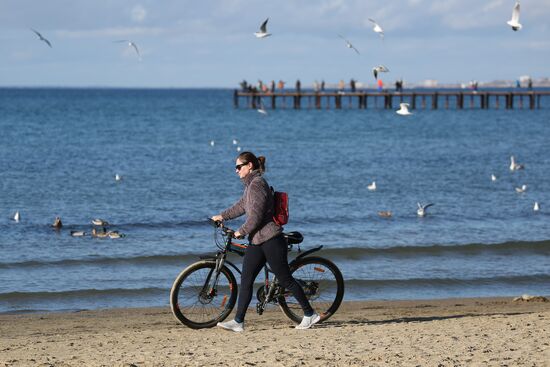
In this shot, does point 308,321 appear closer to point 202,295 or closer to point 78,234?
point 202,295

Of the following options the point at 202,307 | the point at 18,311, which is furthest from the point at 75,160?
the point at 202,307

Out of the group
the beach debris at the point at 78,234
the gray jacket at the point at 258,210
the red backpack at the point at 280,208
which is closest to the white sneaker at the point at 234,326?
the gray jacket at the point at 258,210

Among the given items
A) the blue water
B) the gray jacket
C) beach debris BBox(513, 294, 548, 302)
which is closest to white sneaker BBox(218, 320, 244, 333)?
the gray jacket

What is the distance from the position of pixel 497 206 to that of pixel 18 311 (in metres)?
16.2

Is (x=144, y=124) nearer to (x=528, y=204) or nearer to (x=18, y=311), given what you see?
(x=528, y=204)

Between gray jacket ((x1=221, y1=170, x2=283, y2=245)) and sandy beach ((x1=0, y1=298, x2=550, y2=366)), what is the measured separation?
963mm

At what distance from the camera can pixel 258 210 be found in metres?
8.62

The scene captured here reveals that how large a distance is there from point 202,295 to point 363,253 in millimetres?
8364

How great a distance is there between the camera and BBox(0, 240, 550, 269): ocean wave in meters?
16.4

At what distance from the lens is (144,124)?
76188 millimetres

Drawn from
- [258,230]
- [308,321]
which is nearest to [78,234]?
[308,321]

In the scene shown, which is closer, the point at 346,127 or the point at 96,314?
the point at 96,314

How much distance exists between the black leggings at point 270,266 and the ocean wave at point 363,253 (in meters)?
6.96

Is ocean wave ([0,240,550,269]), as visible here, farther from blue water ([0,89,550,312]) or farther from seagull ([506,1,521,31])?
seagull ([506,1,521,31])
